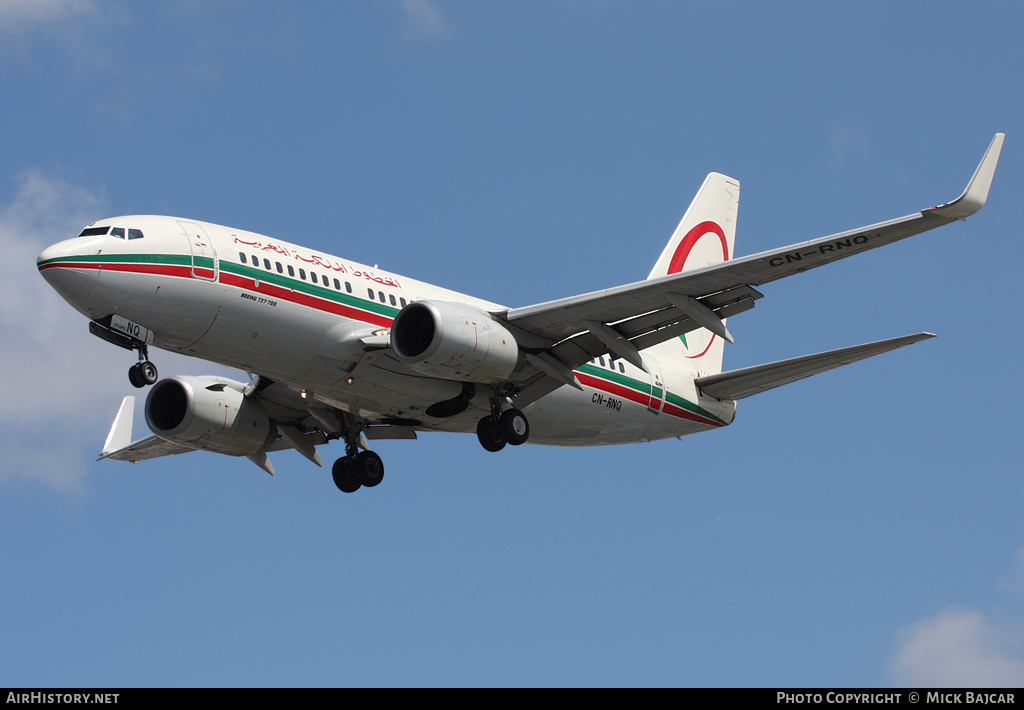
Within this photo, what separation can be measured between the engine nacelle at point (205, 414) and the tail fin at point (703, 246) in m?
12.0

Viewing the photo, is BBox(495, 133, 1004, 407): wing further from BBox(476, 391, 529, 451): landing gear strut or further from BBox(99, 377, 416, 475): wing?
BBox(99, 377, 416, 475): wing

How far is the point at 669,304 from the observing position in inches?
1080

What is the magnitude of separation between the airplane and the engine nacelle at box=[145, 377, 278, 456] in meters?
0.04

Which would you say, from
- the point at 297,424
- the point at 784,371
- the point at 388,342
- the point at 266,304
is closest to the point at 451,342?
the point at 388,342

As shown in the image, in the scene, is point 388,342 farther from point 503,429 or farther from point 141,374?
point 141,374

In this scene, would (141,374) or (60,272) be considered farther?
(141,374)

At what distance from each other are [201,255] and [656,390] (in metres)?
13.4

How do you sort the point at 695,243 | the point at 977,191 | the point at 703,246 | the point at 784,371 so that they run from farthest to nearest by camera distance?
the point at 703,246 → the point at 695,243 → the point at 784,371 → the point at 977,191

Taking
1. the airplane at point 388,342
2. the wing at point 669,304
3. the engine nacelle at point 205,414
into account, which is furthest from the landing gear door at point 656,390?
the engine nacelle at point 205,414

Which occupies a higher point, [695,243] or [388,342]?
[695,243]

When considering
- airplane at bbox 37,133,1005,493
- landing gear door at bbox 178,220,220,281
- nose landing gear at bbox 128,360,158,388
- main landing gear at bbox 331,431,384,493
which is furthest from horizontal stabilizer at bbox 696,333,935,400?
nose landing gear at bbox 128,360,158,388
